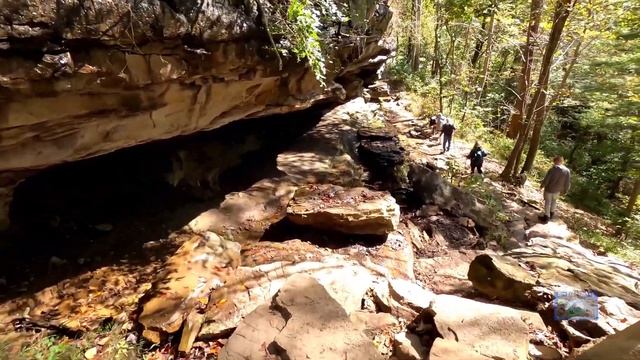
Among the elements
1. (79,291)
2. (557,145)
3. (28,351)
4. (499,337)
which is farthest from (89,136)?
(557,145)

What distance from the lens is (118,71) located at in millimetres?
4148

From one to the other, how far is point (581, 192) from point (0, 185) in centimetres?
1979

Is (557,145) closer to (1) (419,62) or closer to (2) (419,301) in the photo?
(1) (419,62)

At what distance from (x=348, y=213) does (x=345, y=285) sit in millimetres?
2207

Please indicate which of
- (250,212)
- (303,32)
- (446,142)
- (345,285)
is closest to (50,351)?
(345,285)

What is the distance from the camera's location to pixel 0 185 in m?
4.86

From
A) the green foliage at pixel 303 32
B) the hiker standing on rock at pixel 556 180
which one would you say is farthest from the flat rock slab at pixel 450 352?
the hiker standing on rock at pixel 556 180

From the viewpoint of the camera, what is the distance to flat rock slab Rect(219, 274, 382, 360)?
11.5 feet

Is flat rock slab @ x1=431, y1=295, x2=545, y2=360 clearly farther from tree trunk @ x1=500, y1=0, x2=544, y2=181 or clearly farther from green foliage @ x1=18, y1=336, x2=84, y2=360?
tree trunk @ x1=500, y1=0, x2=544, y2=181

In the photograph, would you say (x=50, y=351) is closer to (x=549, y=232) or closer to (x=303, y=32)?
(x=303, y=32)

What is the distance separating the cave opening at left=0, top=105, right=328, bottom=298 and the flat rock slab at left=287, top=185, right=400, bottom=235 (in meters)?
1.74

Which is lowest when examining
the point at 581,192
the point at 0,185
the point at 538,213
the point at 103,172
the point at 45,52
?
the point at 581,192

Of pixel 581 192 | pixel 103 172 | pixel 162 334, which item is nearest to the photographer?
pixel 162 334

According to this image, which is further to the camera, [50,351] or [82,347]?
[82,347]
